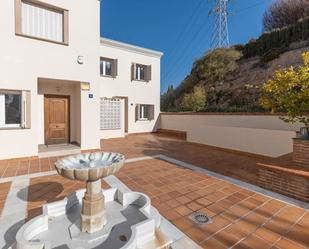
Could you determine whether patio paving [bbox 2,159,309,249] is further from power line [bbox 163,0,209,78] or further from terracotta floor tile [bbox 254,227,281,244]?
power line [bbox 163,0,209,78]

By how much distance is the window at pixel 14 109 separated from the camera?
5.66m

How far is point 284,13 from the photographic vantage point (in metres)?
19.9

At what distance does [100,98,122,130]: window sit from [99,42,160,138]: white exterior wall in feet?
1.27

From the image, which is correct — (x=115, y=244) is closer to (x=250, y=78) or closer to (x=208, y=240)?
(x=208, y=240)

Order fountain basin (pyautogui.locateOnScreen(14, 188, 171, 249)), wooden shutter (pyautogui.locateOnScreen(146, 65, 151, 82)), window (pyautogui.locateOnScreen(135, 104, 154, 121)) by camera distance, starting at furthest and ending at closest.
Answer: window (pyautogui.locateOnScreen(135, 104, 154, 121)) < wooden shutter (pyautogui.locateOnScreen(146, 65, 151, 82)) < fountain basin (pyautogui.locateOnScreen(14, 188, 171, 249))

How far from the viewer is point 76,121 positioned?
7387 mm

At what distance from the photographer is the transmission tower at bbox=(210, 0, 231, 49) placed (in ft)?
63.4

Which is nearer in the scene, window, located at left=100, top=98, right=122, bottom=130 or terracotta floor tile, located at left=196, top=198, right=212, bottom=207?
terracotta floor tile, located at left=196, top=198, right=212, bottom=207

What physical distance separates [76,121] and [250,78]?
1282cm

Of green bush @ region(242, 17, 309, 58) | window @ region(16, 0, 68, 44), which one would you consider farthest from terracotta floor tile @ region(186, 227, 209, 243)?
green bush @ region(242, 17, 309, 58)

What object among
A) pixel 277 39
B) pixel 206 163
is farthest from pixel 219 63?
pixel 206 163

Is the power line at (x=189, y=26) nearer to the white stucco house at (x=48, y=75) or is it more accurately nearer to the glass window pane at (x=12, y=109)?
the white stucco house at (x=48, y=75)

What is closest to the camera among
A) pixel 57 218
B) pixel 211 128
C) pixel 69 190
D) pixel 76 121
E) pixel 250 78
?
pixel 57 218

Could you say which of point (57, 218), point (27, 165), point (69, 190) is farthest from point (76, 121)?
point (57, 218)
